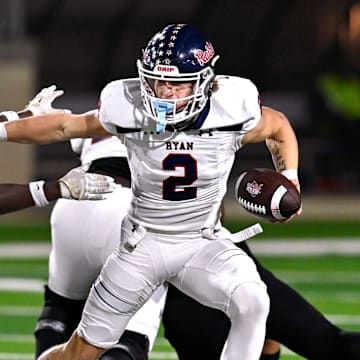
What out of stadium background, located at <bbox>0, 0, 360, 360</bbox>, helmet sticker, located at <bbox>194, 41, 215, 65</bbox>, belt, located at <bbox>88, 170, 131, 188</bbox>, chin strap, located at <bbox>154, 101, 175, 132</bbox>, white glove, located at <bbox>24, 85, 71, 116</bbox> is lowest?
stadium background, located at <bbox>0, 0, 360, 360</bbox>

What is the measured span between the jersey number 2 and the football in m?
0.16

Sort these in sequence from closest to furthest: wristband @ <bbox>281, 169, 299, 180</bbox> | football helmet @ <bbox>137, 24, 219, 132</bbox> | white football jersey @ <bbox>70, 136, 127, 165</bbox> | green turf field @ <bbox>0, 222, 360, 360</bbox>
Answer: football helmet @ <bbox>137, 24, 219, 132</bbox> < wristband @ <bbox>281, 169, 299, 180</bbox> < white football jersey @ <bbox>70, 136, 127, 165</bbox> < green turf field @ <bbox>0, 222, 360, 360</bbox>

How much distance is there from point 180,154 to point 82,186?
35 centimetres

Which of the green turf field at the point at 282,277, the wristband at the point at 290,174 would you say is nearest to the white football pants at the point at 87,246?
the wristband at the point at 290,174

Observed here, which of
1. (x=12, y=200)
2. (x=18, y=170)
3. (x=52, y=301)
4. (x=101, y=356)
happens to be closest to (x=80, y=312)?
(x=52, y=301)

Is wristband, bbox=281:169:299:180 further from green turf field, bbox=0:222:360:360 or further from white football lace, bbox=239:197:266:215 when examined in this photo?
green turf field, bbox=0:222:360:360

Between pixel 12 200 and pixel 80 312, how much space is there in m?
0.78

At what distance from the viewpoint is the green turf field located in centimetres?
645

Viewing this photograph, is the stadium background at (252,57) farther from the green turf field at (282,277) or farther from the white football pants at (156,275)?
→ the white football pants at (156,275)

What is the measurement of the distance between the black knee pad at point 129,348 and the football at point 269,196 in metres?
0.58

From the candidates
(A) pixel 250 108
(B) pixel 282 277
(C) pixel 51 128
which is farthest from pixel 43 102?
(B) pixel 282 277

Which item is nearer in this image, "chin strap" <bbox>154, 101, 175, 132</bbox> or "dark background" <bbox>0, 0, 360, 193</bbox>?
"chin strap" <bbox>154, 101, 175, 132</bbox>

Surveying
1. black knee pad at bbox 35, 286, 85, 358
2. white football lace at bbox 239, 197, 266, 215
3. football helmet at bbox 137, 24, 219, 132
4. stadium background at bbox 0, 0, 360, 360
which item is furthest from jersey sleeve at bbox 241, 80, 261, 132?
stadium background at bbox 0, 0, 360, 360

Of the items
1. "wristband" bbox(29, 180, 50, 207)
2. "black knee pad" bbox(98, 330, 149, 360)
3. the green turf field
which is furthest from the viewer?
the green turf field
